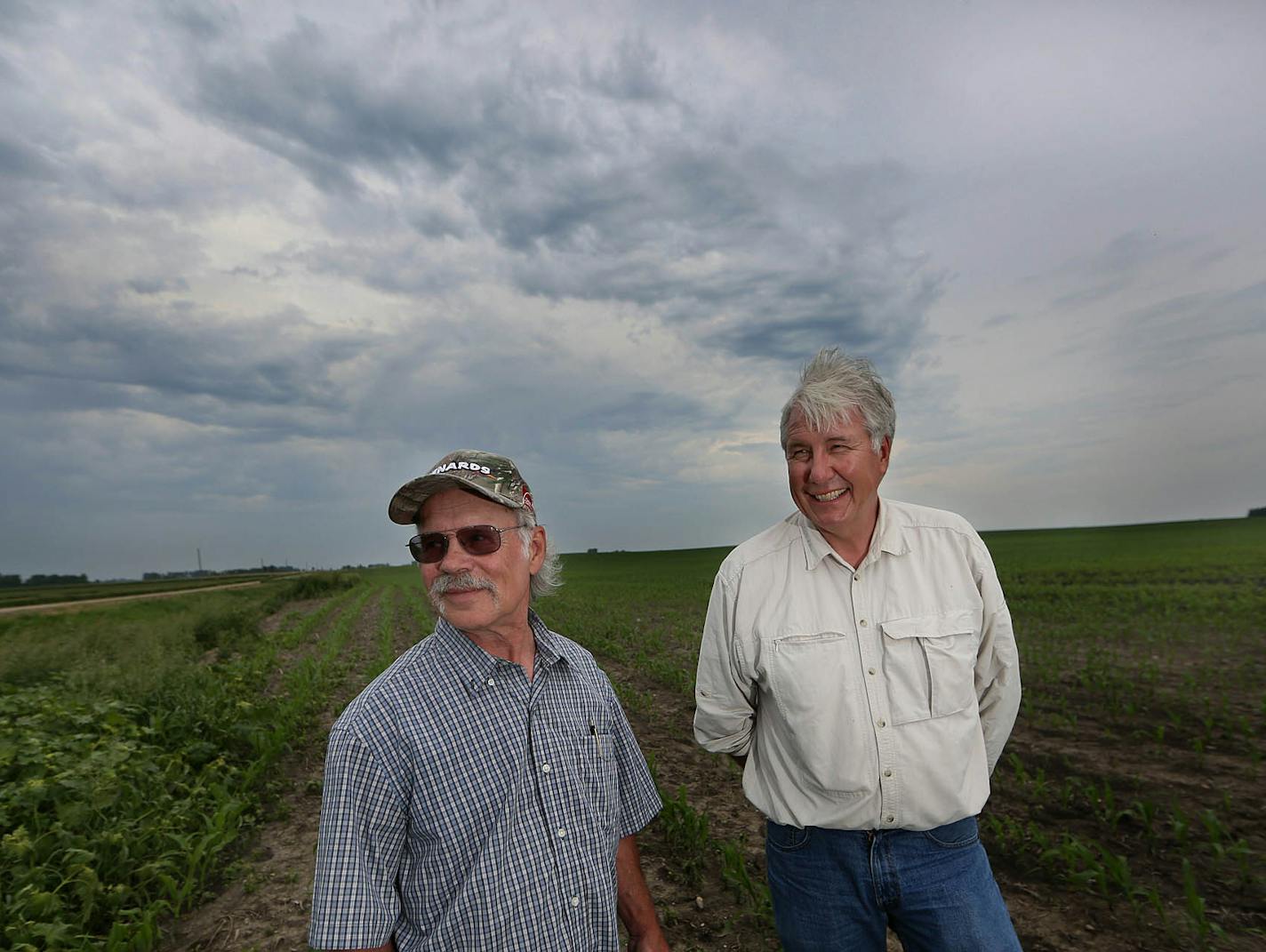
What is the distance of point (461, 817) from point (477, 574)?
2.05 ft

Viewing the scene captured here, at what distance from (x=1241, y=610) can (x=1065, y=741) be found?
1134 cm

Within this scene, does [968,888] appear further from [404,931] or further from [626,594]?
[626,594]

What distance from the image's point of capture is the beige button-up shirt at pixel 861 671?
2.17 meters

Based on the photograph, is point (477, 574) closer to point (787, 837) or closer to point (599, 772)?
point (599, 772)

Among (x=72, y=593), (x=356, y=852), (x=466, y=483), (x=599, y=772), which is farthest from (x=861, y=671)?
(x=72, y=593)

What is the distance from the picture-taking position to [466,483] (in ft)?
6.50

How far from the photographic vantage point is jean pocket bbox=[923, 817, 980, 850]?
7.24 ft

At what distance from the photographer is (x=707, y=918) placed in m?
4.33

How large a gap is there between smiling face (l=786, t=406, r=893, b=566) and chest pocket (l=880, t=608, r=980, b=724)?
0.34 meters

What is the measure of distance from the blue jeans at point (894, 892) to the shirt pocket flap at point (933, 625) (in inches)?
24.0

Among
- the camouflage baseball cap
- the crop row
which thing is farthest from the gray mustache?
the crop row

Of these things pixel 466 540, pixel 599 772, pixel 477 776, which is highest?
pixel 466 540

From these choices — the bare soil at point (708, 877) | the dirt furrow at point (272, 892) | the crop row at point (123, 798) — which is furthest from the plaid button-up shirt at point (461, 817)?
the crop row at point (123, 798)

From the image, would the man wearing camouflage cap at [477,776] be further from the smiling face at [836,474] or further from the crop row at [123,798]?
the crop row at [123,798]
